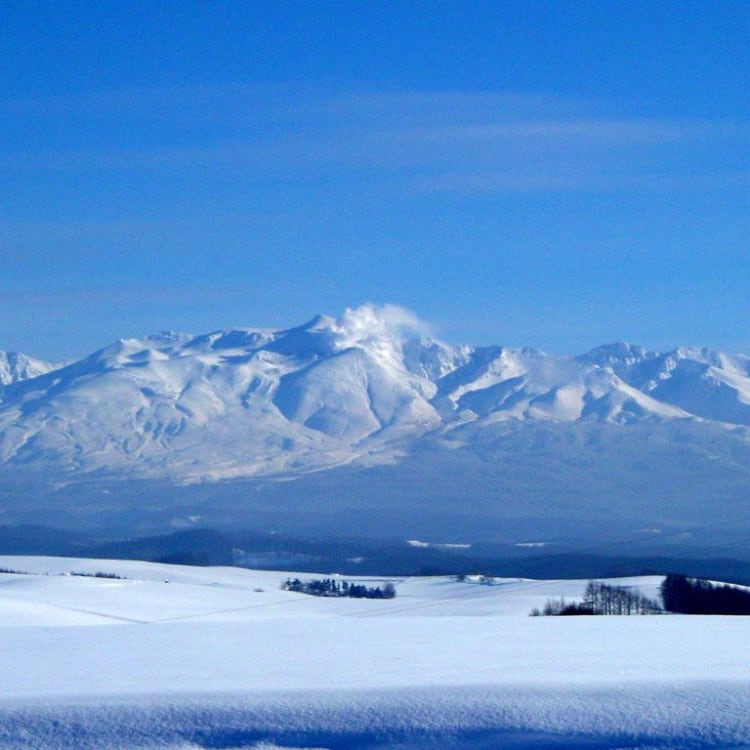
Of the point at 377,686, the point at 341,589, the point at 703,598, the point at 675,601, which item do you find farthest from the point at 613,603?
the point at 377,686

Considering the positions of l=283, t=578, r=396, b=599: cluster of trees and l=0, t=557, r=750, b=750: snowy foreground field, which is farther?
l=283, t=578, r=396, b=599: cluster of trees

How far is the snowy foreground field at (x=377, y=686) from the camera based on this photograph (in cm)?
817

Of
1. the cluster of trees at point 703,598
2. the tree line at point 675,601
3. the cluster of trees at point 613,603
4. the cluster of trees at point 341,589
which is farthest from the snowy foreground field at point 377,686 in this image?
the cluster of trees at point 341,589

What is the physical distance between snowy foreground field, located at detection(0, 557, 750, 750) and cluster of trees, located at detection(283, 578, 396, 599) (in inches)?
2130

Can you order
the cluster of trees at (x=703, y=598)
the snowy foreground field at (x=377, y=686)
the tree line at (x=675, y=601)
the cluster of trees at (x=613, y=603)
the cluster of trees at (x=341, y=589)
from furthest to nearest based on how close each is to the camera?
the cluster of trees at (x=341, y=589)
the cluster of trees at (x=703, y=598)
the tree line at (x=675, y=601)
the cluster of trees at (x=613, y=603)
the snowy foreground field at (x=377, y=686)

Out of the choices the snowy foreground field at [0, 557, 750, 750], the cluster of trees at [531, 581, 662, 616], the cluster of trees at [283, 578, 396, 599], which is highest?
the snowy foreground field at [0, 557, 750, 750]

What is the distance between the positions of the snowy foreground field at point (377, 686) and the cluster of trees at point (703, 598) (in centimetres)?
3479

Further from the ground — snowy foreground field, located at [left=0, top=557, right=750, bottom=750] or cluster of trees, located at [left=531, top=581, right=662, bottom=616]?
snowy foreground field, located at [left=0, top=557, right=750, bottom=750]

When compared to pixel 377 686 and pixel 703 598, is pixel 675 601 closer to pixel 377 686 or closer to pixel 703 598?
pixel 703 598

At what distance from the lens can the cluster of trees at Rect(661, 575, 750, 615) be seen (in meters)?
47.7

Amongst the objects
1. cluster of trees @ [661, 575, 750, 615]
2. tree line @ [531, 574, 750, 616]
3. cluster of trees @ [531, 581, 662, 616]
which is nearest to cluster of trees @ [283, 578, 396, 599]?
cluster of trees @ [531, 581, 662, 616]

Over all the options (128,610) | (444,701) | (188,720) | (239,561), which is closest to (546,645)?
(444,701)

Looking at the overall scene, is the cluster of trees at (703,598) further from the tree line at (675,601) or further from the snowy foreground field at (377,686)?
the snowy foreground field at (377,686)

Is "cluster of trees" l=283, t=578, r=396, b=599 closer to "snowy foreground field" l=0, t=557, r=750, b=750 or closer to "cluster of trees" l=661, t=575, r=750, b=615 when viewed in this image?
"cluster of trees" l=661, t=575, r=750, b=615
